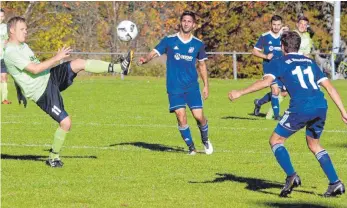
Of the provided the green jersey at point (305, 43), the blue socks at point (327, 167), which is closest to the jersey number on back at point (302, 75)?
the blue socks at point (327, 167)

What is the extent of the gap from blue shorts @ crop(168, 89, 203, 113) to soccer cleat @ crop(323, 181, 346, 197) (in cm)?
406

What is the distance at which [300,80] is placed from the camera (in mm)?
9703

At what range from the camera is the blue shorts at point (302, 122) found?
9711mm

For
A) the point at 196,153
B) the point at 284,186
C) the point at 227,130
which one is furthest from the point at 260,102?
the point at 284,186

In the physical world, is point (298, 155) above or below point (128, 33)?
below

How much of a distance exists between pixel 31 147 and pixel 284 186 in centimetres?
578

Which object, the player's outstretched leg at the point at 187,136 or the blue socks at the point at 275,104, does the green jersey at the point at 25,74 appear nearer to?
the player's outstretched leg at the point at 187,136

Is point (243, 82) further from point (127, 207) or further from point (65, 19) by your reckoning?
point (127, 207)

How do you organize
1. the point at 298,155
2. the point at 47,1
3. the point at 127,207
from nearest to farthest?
the point at 127,207
the point at 298,155
the point at 47,1

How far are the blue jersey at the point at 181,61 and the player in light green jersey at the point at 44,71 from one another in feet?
6.38

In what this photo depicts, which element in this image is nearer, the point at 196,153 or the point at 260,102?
the point at 196,153

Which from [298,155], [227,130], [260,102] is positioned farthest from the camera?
[260,102]

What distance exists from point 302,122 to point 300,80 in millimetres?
459

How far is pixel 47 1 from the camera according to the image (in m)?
44.7
